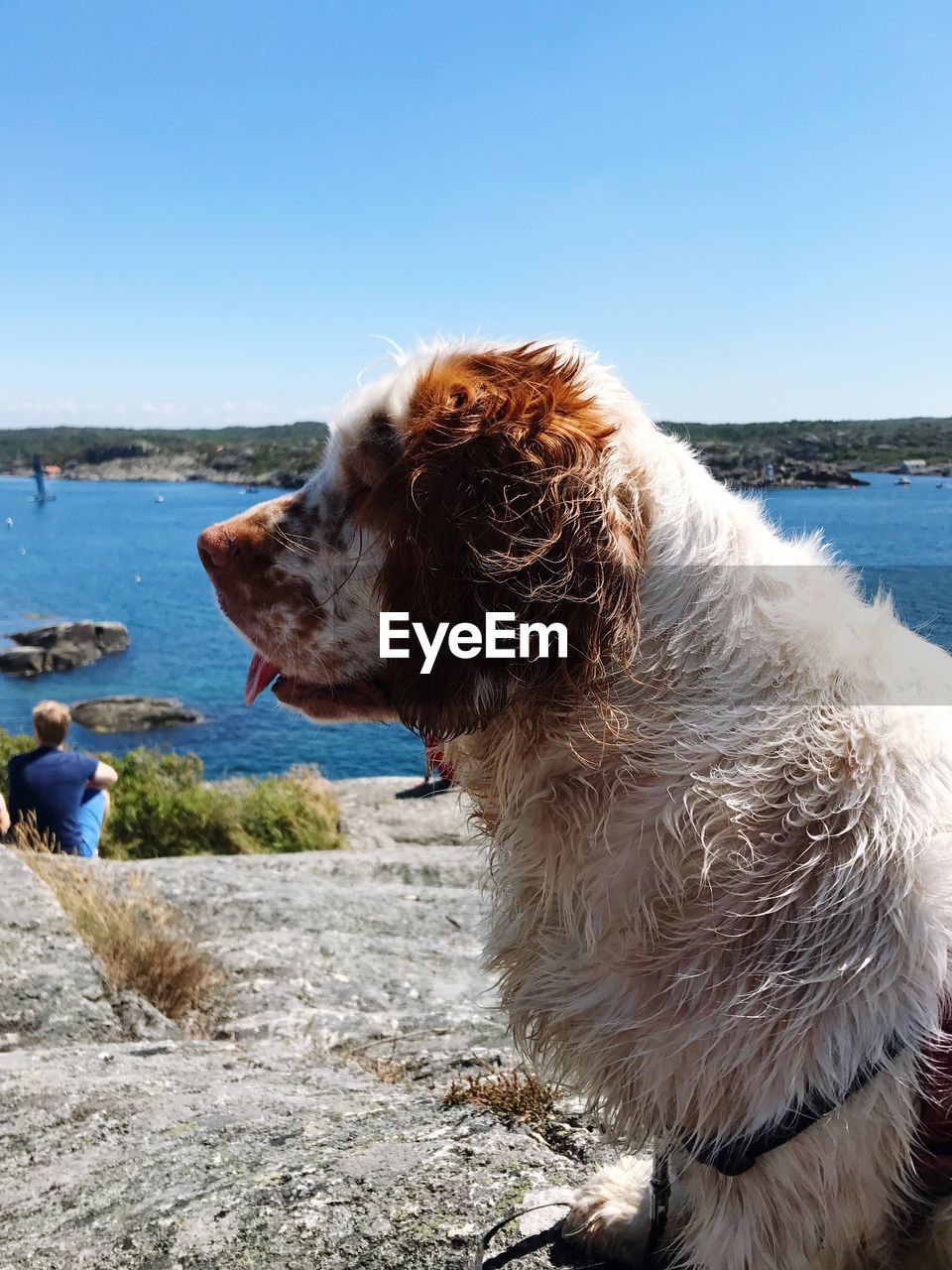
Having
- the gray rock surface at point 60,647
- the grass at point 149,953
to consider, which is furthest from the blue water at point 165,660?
the grass at point 149,953

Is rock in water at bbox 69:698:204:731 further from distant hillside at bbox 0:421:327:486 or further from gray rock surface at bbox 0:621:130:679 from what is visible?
distant hillside at bbox 0:421:327:486

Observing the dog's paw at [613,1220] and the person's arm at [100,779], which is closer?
the dog's paw at [613,1220]

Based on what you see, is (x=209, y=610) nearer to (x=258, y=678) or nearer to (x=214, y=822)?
(x=214, y=822)

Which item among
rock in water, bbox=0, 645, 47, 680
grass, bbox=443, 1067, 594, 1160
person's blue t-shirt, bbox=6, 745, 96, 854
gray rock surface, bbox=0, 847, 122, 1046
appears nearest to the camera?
grass, bbox=443, 1067, 594, 1160

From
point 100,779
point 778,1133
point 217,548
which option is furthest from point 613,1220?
point 100,779

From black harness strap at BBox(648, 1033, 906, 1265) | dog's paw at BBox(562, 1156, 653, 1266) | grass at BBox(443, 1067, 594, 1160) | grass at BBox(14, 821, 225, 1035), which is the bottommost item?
grass at BBox(14, 821, 225, 1035)

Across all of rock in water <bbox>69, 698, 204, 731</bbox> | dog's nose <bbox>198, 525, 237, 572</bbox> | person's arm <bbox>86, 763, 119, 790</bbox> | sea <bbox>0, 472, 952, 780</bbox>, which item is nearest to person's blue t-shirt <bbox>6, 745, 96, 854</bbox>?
person's arm <bbox>86, 763, 119, 790</bbox>

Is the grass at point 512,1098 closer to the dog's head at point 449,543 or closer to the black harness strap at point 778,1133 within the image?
the black harness strap at point 778,1133

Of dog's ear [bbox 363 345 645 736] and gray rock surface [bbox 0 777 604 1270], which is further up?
dog's ear [bbox 363 345 645 736]
